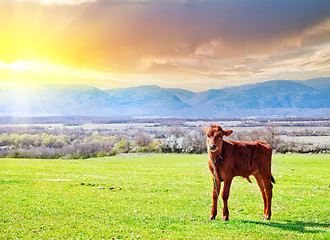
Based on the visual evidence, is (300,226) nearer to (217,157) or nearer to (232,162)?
(232,162)

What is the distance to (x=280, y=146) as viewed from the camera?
89.2 meters

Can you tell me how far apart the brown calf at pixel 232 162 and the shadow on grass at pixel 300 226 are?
852 millimetres

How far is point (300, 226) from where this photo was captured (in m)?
12.9

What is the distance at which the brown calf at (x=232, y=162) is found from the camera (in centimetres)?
1267

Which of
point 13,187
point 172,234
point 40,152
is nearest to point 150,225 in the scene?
point 172,234

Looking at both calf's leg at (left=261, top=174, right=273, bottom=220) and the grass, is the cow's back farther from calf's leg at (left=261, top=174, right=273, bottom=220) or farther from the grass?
the grass

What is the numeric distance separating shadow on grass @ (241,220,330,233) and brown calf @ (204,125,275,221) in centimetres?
85

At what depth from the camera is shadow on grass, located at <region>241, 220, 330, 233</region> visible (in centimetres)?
1220

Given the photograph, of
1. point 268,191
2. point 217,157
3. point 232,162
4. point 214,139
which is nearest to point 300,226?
point 268,191

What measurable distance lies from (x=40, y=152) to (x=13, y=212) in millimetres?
80090

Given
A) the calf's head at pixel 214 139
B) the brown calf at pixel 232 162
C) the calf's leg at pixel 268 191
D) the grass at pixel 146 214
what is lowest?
the grass at pixel 146 214

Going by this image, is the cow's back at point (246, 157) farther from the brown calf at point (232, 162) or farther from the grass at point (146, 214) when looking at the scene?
the grass at point (146, 214)

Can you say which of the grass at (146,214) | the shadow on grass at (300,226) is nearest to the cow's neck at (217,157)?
the grass at (146,214)

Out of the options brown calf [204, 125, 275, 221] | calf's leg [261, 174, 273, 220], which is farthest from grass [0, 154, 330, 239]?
brown calf [204, 125, 275, 221]
